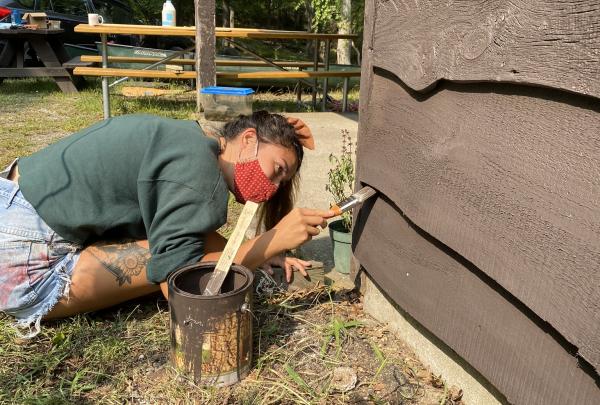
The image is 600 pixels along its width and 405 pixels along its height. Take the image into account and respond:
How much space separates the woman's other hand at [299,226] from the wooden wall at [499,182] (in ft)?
0.99

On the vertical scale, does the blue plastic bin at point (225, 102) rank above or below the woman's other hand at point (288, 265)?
above

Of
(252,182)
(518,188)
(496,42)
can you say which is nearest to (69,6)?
(252,182)

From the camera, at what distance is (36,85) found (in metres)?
9.99

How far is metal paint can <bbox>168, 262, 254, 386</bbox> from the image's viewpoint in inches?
75.0

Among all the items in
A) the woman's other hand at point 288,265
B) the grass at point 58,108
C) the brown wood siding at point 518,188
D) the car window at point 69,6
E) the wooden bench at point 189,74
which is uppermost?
the car window at point 69,6

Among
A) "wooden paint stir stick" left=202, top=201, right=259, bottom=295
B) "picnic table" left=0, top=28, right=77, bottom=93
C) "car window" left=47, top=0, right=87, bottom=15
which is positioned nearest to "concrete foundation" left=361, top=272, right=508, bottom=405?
"wooden paint stir stick" left=202, top=201, right=259, bottom=295

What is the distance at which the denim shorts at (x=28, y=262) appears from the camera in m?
2.29

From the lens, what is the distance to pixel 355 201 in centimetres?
245

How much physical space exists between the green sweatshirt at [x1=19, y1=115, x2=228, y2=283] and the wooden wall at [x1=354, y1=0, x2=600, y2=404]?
0.75 meters

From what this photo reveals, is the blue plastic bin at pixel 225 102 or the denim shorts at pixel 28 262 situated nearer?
the denim shorts at pixel 28 262

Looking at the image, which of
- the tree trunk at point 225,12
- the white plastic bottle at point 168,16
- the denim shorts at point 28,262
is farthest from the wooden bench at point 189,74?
the tree trunk at point 225,12

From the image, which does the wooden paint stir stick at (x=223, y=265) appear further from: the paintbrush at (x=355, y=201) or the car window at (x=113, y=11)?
the car window at (x=113, y=11)

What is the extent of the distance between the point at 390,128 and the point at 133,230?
114 cm

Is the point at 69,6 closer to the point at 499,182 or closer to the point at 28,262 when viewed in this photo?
the point at 28,262
